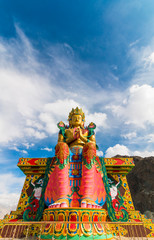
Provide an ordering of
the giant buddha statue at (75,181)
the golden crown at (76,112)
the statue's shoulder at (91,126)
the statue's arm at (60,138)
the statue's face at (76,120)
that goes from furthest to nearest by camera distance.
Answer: the golden crown at (76,112) → the statue's face at (76,120) → the statue's shoulder at (91,126) → the statue's arm at (60,138) → the giant buddha statue at (75,181)

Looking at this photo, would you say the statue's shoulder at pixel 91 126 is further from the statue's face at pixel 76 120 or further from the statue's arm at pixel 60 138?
the statue's arm at pixel 60 138

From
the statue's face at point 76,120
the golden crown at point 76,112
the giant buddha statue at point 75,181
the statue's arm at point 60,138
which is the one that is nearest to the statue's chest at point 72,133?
the statue's arm at point 60,138

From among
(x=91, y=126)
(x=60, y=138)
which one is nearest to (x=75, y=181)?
(x=60, y=138)

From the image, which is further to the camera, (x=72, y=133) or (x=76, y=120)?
(x=76, y=120)

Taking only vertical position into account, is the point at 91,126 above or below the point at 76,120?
below

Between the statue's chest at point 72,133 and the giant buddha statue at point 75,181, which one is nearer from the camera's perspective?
the giant buddha statue at point 75,181

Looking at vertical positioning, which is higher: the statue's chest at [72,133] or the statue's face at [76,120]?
the statue's face at [76,120]

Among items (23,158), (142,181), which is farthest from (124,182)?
(142,181)

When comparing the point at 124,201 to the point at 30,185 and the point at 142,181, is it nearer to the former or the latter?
the point at 30,185

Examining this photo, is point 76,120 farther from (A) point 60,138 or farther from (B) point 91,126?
(A) point 60,138

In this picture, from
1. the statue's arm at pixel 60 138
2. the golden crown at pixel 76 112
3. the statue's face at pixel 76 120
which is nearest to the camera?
the statue's arm at pixel 60 138

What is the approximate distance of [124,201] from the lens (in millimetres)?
6375

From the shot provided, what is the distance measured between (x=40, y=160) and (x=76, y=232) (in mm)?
4096

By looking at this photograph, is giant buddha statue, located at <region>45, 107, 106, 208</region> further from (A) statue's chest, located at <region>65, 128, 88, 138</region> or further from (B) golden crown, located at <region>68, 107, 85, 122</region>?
(B) golden crown, located at <region>68, 107, 85, 122</region>
